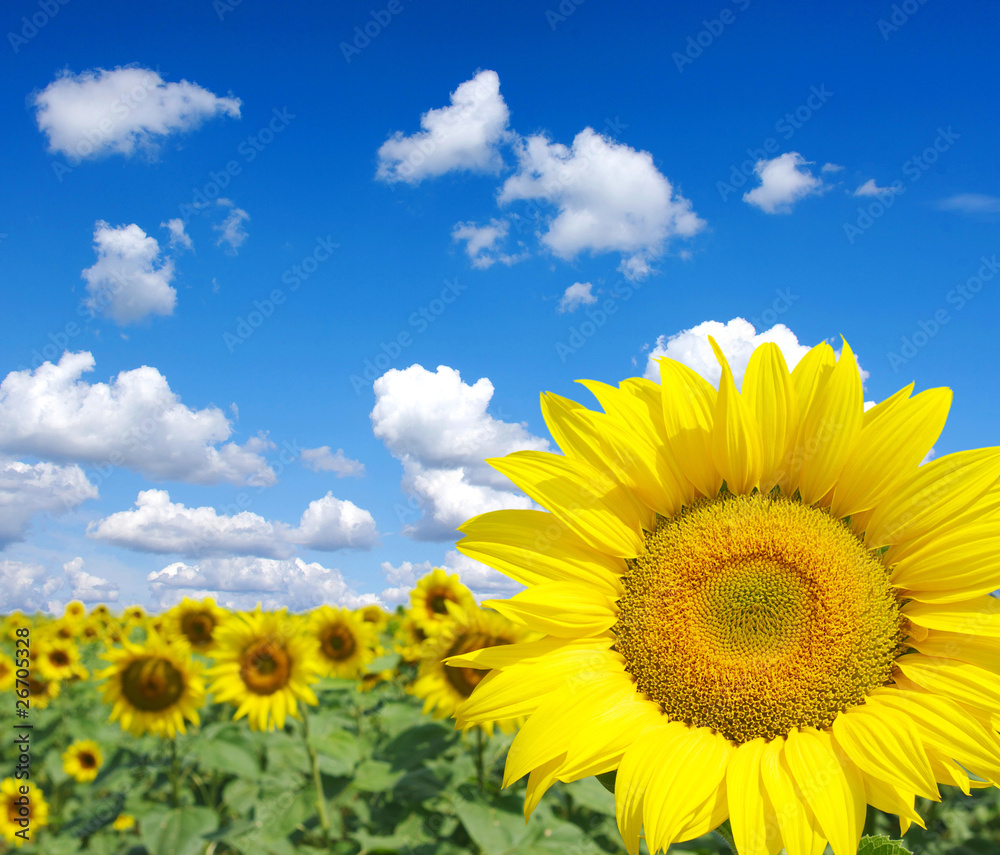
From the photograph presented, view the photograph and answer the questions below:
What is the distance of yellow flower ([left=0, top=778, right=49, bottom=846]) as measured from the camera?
852cm

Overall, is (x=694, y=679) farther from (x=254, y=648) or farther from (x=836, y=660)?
(x=254, y=648)

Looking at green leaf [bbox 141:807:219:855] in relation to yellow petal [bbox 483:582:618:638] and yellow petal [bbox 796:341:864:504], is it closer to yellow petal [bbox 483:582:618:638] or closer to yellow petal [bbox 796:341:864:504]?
yellow petal [bbox 483:582:618:638]

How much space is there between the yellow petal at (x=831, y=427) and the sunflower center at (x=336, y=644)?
751 centimetres

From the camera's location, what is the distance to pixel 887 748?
161cm

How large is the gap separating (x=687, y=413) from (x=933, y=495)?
66 centimetres

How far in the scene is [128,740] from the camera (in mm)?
8477

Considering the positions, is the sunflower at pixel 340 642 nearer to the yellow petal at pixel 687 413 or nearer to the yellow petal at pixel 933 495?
the yellow petal at pixel 687 413

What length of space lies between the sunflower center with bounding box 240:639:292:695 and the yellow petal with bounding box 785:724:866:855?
20.0ft

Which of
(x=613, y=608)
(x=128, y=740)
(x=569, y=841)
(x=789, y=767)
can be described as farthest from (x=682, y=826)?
(x=128, y=740)

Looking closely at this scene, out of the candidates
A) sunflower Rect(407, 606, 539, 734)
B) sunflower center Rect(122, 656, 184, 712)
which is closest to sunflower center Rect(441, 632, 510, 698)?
sunflower Rect(407, 606, 539, 734)

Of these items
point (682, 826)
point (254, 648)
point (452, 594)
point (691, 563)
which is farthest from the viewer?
point (452, 594)

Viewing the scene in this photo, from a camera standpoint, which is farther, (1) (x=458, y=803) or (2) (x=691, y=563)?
(1) (x=458, y=803)

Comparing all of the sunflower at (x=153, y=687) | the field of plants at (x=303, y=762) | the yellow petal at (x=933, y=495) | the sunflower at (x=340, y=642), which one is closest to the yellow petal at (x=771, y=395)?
the yellow petal at (x=933, y=495)

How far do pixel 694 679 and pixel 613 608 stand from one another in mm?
284
